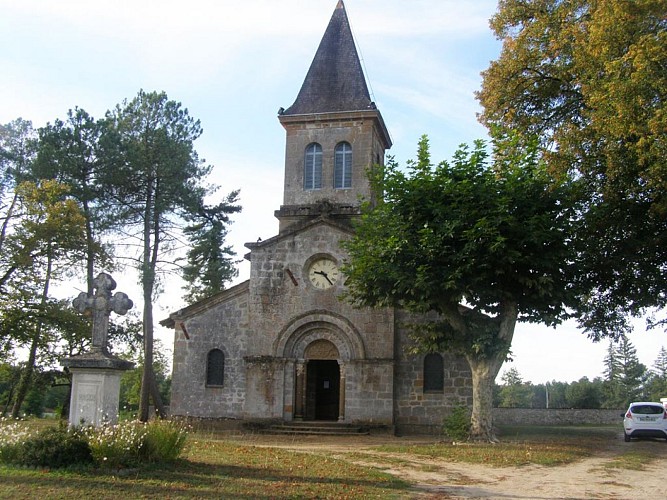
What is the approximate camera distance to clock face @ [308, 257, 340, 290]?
25500 mm

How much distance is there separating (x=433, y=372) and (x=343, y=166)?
9646 millimetres

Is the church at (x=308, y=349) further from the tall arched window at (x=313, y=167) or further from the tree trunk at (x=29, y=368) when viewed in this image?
the tree trunk at (x=29, y=368)

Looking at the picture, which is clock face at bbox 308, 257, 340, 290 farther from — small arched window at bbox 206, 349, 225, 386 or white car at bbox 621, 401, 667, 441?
white car at bbox 621, 401, 667, 441

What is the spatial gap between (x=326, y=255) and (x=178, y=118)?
15.1 meters

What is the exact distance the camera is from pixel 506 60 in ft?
70.0

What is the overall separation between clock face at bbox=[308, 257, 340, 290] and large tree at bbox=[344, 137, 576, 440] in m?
4.44

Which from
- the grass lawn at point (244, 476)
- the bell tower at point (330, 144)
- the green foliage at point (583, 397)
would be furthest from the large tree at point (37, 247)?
the green foliage at point (583, 397)

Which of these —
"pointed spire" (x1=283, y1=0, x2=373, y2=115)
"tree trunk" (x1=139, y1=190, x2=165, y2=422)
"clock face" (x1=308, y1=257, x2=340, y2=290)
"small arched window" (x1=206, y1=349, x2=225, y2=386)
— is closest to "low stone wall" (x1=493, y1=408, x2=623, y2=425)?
"clock face" (x1=308, y1=257, x2=340, y2=290)

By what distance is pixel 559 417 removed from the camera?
36.7 meters

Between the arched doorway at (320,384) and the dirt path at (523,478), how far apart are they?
21.5 ft

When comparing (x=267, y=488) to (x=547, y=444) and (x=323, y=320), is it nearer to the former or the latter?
(x=547, y=444)

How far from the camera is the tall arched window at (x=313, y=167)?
28953 millimetres

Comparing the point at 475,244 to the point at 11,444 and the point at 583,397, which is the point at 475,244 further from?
the point at 583,397

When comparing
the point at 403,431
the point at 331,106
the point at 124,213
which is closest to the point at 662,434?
the point at 403,431
